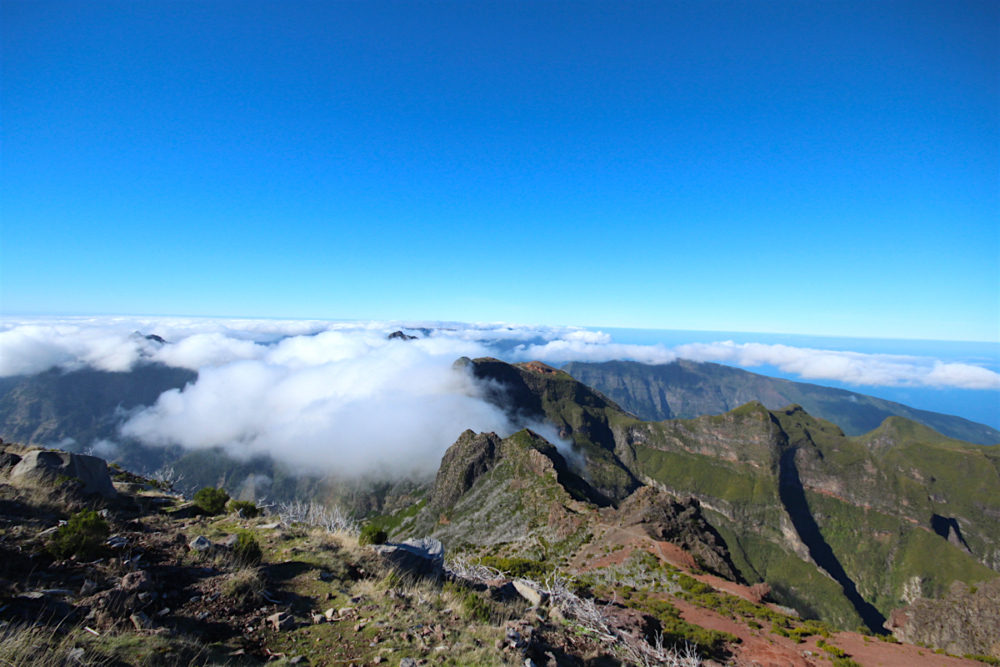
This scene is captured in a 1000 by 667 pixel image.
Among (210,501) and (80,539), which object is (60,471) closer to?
(210,501)

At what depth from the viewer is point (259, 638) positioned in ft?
25.6

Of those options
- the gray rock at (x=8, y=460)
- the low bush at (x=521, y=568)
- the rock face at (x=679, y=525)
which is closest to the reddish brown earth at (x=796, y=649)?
the low bush at (x=521, y=568)

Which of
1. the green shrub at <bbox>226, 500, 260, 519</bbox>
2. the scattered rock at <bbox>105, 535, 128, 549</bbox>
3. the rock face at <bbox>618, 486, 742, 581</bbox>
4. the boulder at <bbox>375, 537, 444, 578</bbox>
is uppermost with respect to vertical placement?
the scattered rock at <bbox>105, 535, 128, 549</bbox>

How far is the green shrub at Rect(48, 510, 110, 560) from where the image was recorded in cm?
900

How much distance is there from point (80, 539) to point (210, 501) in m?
10.0

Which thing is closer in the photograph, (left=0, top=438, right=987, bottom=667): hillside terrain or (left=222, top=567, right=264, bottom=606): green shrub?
(left=0, top=438, right=987, bottom=667): hillside terrain

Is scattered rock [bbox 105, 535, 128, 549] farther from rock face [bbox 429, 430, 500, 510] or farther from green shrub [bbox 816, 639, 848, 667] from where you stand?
rock face [bbox 429, 430, 500, 510]

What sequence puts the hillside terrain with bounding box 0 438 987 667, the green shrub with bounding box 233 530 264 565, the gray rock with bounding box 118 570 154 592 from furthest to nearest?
the green shrub with bounding box 233 530 264 565 < the gray rock with bounding box 118 570 154 592 < the hillside terrain with bounding box 0 438 987 667

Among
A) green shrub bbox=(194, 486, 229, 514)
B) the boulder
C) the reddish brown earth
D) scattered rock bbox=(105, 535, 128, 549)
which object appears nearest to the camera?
scattered rock bbox=(105, 535, 128, 549)

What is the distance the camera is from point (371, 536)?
15.5 meters

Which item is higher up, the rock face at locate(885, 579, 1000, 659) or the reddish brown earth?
the reddish brown earth

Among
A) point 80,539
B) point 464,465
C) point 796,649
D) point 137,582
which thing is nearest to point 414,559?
point 137,582

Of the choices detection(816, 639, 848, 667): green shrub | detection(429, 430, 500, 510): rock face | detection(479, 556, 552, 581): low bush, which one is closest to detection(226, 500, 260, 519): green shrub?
detection(479, 556, 552, 581): low bush

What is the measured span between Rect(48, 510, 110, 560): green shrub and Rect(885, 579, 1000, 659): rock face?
66616mm
